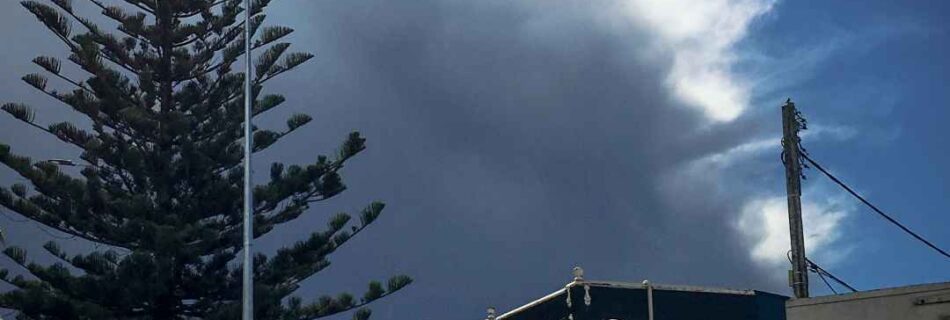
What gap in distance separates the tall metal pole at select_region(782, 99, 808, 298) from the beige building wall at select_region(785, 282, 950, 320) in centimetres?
49

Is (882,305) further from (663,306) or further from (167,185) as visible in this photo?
(167,185)

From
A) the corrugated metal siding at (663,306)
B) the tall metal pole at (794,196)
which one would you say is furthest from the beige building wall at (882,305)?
the corrugated metal siding at (663,306)

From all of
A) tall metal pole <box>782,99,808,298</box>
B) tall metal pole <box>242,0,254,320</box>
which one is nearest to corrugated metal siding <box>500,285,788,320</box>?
tall metal pole <box>782,99,808,298</box>

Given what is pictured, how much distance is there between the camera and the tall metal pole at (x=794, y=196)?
1900cm

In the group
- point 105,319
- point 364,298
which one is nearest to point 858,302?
point 364,298

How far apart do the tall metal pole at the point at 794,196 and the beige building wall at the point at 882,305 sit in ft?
1.59

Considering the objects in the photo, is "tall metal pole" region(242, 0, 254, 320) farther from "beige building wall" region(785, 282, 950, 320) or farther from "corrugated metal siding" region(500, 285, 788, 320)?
"beige building wall" region(785, 282, 950, 320)

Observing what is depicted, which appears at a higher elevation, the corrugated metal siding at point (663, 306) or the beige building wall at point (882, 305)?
the corrugated metal siding at point (663, 306)

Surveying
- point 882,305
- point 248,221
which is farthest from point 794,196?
point 248,221

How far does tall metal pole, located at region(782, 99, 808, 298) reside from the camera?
19000 mm

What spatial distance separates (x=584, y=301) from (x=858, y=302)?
5412 mm

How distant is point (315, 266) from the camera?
87.2 feet

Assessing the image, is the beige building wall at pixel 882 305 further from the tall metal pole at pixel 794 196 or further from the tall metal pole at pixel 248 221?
the tall metal pole at pixel 248 221

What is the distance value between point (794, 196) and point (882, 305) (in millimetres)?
2461
